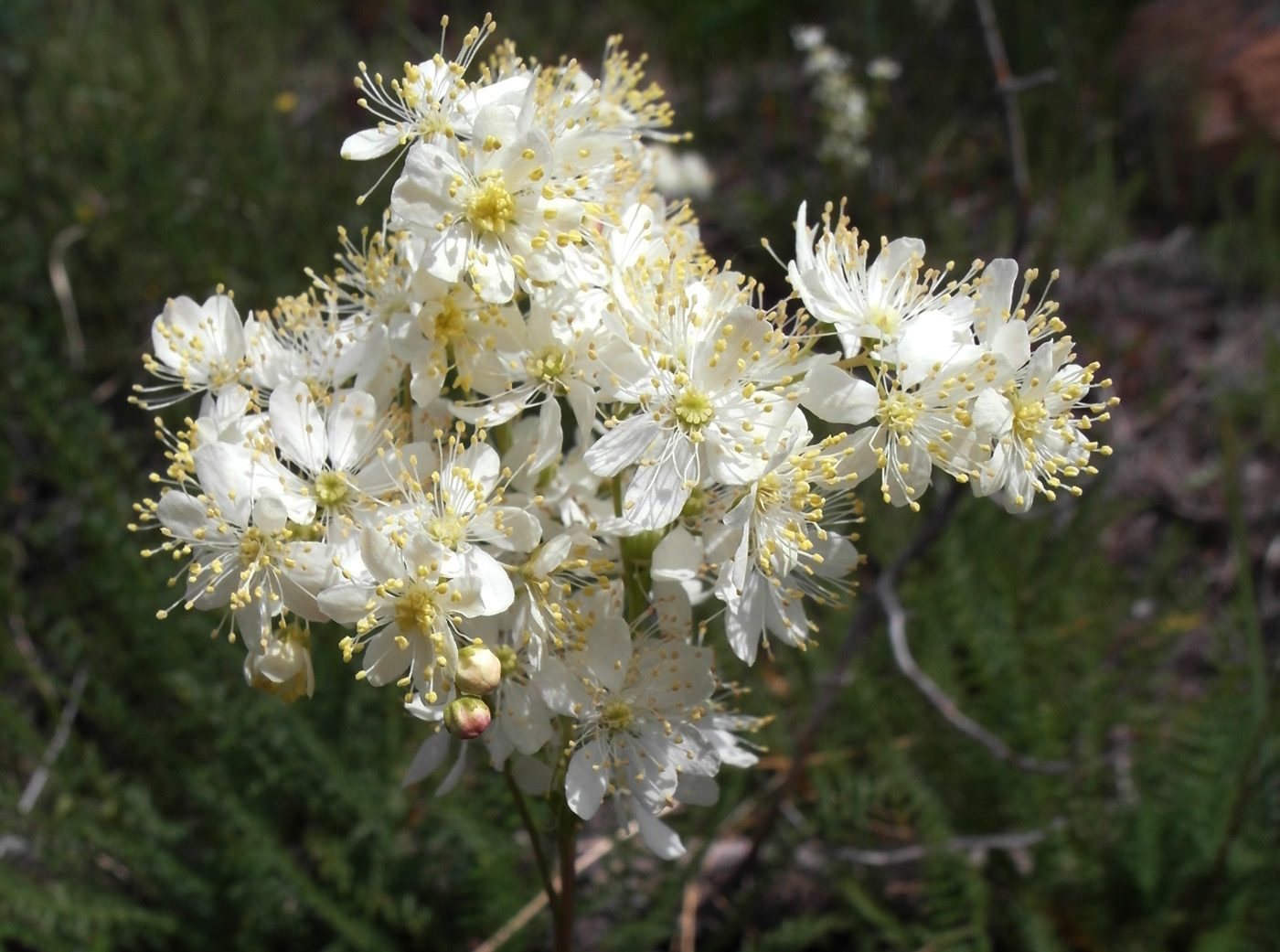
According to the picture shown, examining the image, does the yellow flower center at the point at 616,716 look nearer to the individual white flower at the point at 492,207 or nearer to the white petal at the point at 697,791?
the white petal at the point at 697,791

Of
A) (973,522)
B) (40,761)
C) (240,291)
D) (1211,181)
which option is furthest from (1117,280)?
(40,761)

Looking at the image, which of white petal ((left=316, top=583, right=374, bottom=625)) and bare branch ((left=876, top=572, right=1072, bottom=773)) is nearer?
white petal ((left=316, top=583, right=374, bottom=625))

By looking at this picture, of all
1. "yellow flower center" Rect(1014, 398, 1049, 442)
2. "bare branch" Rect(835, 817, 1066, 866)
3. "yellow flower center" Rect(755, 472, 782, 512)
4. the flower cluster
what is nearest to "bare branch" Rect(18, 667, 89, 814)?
"bare branch" Rect(835, 817, 1066, 866)

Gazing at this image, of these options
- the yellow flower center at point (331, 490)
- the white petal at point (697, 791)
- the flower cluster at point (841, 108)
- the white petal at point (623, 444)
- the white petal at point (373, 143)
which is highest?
the flower cluster at point (841, 108)

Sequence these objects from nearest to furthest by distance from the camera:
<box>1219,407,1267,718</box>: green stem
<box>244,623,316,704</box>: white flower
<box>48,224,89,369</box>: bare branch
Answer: <box>244,623,316,704</box>: white flower
<box>1219,407,1267,718</box>: green stem
<box>48,224,89,369</box>: bare branch

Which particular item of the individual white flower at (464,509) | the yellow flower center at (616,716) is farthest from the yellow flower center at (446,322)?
the yellow flower center at (616,716)

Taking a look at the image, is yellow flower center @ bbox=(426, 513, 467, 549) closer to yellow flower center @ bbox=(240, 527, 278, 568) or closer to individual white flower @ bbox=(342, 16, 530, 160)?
yellow flower center @ bbox=(240, 527, 278, 568)

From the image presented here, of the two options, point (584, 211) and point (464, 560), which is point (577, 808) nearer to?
point (464, 560)

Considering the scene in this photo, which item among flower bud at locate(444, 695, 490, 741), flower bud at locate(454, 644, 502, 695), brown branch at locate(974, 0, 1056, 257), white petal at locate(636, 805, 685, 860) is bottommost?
white petal at locate(636, 805, 685, 860)
